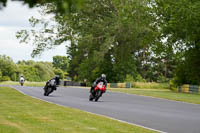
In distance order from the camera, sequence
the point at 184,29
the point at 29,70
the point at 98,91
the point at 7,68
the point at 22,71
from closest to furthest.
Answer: the point at 98,91 < the point at 184,29 < the point at 7,68 < the point at 22,71 < the point at 29,70

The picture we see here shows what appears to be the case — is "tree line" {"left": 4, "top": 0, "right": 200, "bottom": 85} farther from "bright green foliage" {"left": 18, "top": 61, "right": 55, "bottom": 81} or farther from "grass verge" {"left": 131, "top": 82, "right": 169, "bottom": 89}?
"bright green foliage" {"left": 18, "top": 61, "right": 55, "bottom": 81}

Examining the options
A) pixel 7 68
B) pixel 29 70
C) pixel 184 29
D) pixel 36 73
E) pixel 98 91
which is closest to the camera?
pixel 98 91

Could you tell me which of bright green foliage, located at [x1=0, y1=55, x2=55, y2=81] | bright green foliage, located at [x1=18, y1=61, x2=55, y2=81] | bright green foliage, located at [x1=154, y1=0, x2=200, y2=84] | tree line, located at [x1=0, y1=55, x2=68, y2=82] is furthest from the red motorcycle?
bright green foliage, located at [x1=18, y1=61, x2=55, y2=81]

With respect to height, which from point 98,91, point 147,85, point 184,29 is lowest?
point 98,91

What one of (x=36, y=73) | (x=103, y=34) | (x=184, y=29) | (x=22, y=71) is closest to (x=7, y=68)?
(x=22, y=71)

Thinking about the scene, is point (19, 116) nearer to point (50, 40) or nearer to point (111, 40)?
point (111, 40)

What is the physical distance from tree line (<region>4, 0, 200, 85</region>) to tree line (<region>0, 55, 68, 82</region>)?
4830 cm

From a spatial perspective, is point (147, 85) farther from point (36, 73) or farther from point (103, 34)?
point (36, 73)

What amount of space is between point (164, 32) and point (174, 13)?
3.18 m

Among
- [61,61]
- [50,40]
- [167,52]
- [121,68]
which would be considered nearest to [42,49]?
[50,40]

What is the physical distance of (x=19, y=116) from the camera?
1360 cm

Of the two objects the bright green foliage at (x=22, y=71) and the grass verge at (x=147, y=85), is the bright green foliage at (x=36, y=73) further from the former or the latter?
the grass verge at (x=147, y=85)

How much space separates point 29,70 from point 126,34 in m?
93.9

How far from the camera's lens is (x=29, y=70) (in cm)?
15262
